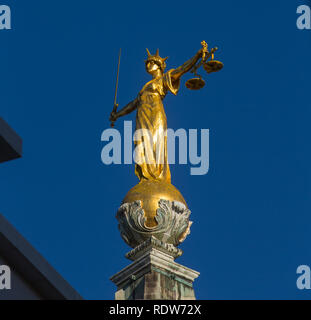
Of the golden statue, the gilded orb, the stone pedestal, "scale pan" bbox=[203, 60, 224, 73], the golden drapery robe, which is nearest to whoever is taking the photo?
the stone pedestal

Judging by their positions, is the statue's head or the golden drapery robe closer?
the golden drapery robe

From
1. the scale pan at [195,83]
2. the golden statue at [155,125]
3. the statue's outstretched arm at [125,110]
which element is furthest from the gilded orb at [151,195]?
the scale pan at [195,83]

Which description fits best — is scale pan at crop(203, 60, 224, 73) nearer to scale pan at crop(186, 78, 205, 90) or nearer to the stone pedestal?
scale pan at crop(186, 78, 205, 90)

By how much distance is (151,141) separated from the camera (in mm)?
26844

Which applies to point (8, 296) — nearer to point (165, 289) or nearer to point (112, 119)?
point (165, 289)

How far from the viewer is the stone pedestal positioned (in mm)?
24547

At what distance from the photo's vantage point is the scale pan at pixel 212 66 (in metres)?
27.3

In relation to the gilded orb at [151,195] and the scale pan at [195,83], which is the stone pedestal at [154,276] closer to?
the gilded orb at [151,195]

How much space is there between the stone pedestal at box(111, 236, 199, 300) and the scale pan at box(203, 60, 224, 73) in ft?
16.3

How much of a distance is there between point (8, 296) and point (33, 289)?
724 mm

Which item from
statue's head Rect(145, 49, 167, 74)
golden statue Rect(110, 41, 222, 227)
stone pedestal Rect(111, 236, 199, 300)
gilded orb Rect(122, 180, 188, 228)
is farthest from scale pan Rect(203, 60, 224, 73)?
stone pedestal Rect(111, 236, 199, 300)

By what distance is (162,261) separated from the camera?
81.7 ft

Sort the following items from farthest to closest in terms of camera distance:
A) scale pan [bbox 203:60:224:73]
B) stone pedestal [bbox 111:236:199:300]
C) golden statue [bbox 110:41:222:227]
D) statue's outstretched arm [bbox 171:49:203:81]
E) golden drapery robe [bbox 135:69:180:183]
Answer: statue's outstretched arm [bbox 171:49:203:81] < scale pan [bbox 203:60:224:73] < golden drapery robe [bbox 135:69:180:183] < golden statue [bbox 110:41:222:227] < stone pedestal [bbox 111:236:199:300]
